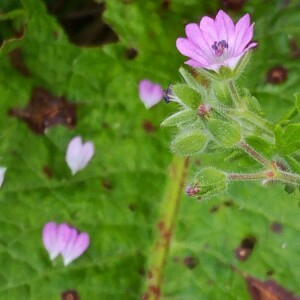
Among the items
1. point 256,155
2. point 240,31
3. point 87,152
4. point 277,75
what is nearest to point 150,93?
point 87,152

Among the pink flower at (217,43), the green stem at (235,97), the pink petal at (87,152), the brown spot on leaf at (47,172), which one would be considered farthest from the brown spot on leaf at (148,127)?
the green stem at (235,97)

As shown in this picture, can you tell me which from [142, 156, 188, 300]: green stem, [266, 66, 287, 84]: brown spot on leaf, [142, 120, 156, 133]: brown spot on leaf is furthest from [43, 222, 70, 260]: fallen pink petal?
[266, 66, 287, 84]: brown spot on leaf

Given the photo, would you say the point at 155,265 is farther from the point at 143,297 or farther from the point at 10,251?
the point at 10,251

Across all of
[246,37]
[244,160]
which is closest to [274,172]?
[244,160]

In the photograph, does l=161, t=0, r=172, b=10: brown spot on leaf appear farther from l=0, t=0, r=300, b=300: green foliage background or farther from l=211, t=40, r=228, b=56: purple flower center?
l=211, t=40, r=228, b=56: purple flower center

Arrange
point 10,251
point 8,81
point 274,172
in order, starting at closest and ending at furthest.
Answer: point 274,172 → point 10,251 → point 8,81

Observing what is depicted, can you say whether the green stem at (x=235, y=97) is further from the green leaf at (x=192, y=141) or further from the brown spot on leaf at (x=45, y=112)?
the brown spot on leaf at (x=45, y=112)

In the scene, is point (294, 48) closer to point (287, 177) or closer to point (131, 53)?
point (131, 53)

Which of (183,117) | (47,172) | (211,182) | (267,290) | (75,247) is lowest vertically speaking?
(267,290)
